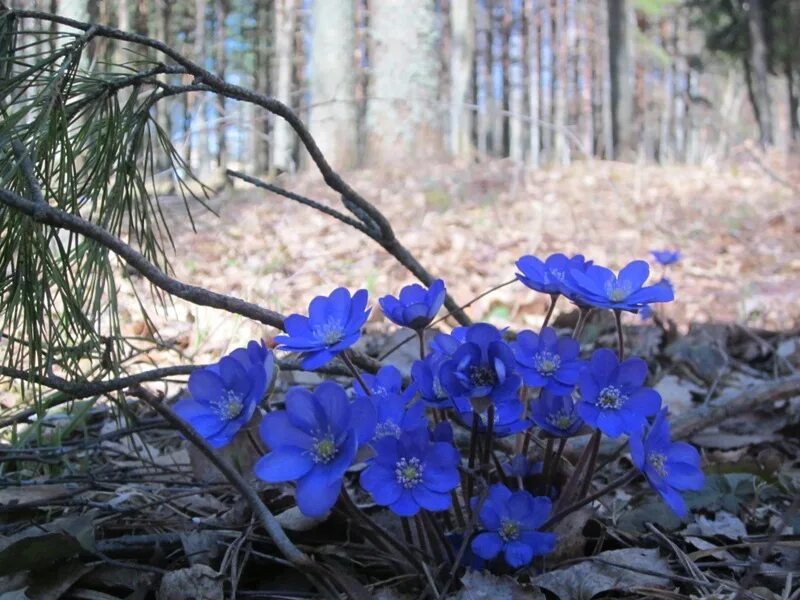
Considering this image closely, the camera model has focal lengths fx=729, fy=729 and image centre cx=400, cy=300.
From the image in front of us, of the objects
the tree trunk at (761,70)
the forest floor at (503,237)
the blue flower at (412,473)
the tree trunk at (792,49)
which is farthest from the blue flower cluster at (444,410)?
the tree trunk at (792,49)

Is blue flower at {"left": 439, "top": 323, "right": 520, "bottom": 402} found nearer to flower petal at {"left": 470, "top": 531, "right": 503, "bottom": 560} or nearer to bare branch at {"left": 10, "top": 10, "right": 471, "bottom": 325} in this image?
flower petal at {"left": 470, "top": 531, "right": 503, "bottom": 560}

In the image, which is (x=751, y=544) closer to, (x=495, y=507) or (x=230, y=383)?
(x=495, y=507)

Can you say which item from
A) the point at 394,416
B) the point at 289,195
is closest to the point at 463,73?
the point at 289,195

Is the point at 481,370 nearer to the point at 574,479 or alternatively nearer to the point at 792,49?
the point at 574,479

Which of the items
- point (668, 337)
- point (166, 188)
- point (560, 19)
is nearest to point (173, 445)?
point (668, 337)

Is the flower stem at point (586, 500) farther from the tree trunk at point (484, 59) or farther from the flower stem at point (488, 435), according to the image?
the tree trunk at point (484, 59)
